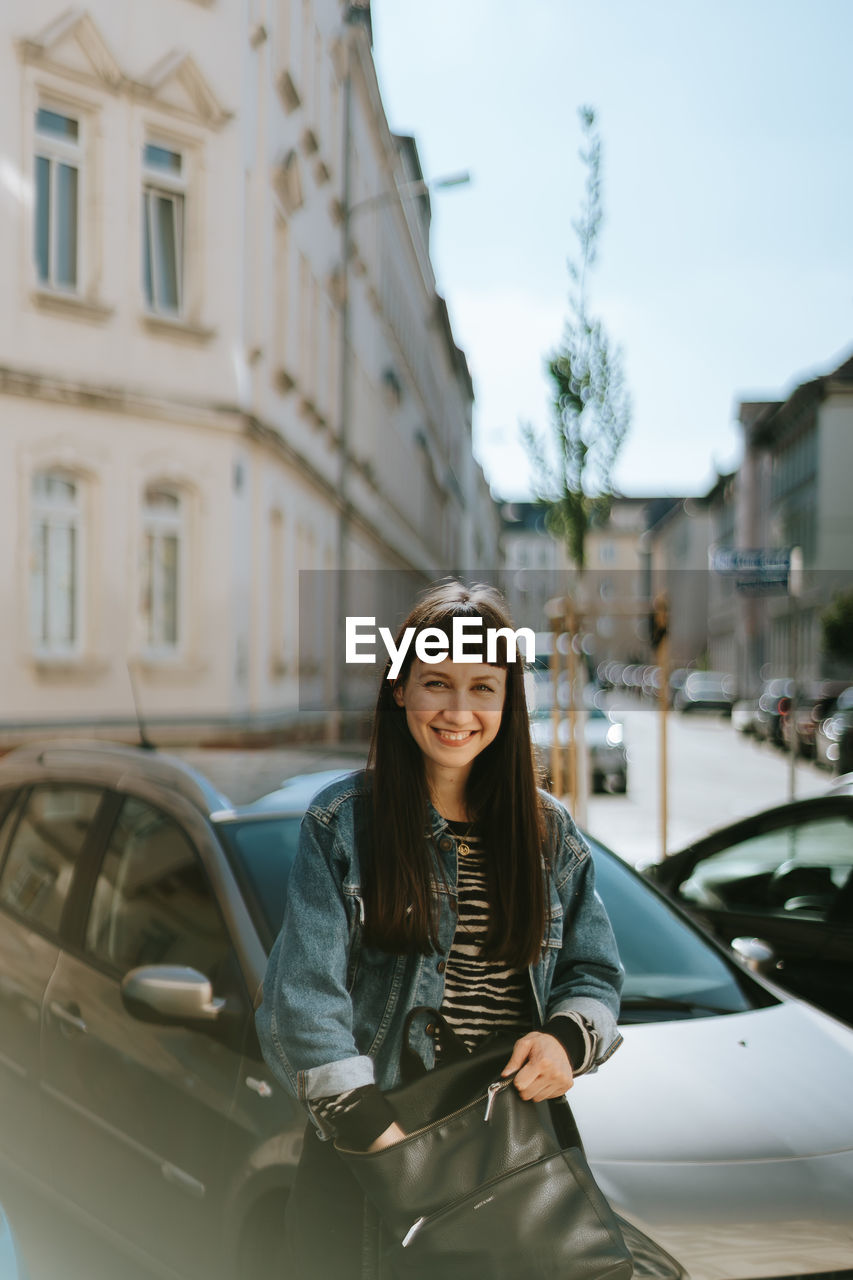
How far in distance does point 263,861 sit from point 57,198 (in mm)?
12382

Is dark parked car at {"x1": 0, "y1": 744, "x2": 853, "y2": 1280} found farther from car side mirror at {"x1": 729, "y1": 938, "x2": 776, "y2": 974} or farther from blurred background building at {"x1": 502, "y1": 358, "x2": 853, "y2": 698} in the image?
blurred background building at {"x1": 502, "y1": 358, "x2": 853, "y2": 698}

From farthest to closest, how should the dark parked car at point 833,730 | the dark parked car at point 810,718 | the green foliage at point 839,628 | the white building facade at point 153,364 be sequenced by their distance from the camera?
the green foliage at point 839,628 → the dark parked car at point 810,718 → the dark parked car at point 833,730 → the white building facade at point 153,364

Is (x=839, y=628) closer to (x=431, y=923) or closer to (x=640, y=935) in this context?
(x=640, y=935)

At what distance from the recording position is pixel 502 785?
2107mm

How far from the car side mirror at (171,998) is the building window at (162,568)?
11.8 meters

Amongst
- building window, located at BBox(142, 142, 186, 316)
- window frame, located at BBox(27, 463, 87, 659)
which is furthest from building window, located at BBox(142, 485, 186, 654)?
building window, located at BBox(142, 142, 186, 316)

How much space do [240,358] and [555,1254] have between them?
14.2 m

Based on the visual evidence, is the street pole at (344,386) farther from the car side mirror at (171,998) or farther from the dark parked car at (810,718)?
the car side mirror at (171,998)

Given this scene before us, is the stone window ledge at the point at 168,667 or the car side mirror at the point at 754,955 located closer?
the car side mirror at the point at 754,955

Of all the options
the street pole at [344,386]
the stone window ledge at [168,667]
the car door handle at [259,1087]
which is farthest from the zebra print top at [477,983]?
the street pole at [344,386]

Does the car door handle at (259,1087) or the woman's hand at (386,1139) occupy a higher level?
the woman's hand at (386,1139)

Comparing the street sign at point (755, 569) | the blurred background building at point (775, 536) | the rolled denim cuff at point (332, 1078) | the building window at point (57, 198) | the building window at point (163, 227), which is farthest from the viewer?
the blurred background building at point (775, 536)

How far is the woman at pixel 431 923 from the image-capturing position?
6.33ft

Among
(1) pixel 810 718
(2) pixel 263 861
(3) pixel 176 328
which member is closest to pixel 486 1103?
(2) pixel 263 861
